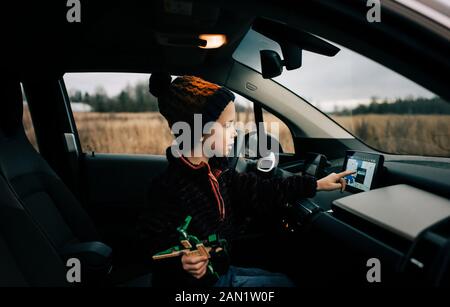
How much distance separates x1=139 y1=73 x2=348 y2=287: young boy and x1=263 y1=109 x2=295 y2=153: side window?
1204 mm

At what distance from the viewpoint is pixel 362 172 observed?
1776 mm

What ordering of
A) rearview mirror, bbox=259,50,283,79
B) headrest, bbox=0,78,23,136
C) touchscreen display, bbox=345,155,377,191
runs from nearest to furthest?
touchscreen display, bbox=345,155,377,191, headrest, bbox=0,78,23,136, rearview mirror, bbox=259,50,283,79

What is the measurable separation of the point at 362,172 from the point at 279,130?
104cm

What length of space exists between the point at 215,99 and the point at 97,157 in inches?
92.6

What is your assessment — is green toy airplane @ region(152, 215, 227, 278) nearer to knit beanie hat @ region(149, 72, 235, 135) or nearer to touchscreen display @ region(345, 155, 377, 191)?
knit beanie hat @ region(149, 72, 235, 135)

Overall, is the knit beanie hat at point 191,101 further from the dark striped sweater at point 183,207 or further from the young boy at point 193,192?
the dark striped sweater at point 183,207

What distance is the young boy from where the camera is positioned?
A: 1.29 m

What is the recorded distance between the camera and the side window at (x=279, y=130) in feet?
9.01

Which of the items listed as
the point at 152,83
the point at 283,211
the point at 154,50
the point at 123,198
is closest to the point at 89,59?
the point at 154,50

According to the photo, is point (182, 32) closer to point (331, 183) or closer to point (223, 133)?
point (223, 133)

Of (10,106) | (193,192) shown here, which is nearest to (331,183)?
(193,192)

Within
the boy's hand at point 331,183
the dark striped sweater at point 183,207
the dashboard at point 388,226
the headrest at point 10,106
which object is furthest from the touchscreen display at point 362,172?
the headrest at point 10,106

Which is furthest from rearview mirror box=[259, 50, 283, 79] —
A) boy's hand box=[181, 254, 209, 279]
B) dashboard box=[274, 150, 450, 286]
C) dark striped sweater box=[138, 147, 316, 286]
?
boy's hand box=[181, 254, 209, 279]
